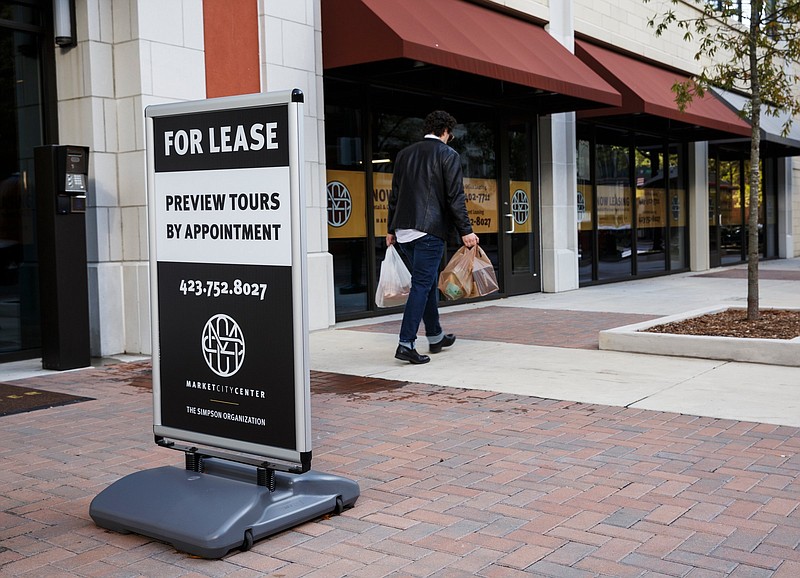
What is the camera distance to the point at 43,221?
7.62 meters

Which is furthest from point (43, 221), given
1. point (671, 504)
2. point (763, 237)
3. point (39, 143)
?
point (763, 237)

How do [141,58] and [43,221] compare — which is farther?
[141,58]

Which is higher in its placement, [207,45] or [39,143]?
[207,45]

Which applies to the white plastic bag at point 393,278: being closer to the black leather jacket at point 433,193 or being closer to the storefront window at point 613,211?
the black leather jacket at point 433,193

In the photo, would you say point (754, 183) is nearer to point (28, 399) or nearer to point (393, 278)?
point (393, 278)

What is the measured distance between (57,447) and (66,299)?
2.73 metres

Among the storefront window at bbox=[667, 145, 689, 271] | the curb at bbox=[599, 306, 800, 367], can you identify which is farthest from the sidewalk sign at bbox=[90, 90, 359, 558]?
the storefront window at bbox=[667, 145, 689, 271]

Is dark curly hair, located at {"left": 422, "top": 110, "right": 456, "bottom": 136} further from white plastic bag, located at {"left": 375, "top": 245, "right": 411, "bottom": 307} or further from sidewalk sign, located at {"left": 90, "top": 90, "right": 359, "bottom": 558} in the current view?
sidewalk sign, located at {"left": 90, "top": 90, "right": 359, "bottom": 558}

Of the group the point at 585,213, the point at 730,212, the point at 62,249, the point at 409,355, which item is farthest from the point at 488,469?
the point at 730,212

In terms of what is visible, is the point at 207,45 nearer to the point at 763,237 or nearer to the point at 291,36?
the point at 291,36

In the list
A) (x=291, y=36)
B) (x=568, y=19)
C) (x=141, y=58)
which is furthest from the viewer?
(x=568, y=19)

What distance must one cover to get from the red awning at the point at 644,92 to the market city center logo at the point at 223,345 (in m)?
12.0

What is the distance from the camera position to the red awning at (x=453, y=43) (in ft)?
31.9

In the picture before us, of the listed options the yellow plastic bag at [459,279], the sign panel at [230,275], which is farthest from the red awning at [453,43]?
the sign panel at [230,275]
